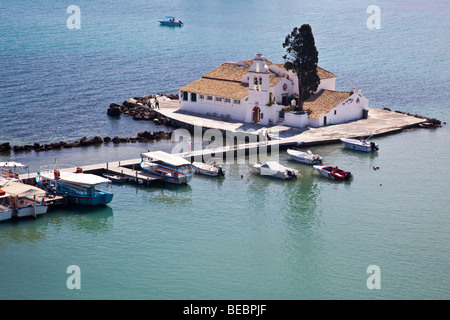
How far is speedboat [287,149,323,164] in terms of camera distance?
69.1m

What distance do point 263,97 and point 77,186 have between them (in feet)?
91.2

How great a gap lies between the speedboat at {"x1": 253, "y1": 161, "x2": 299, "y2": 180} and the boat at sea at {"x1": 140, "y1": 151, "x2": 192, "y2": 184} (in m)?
7.23

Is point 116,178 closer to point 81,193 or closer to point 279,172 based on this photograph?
point 81,193

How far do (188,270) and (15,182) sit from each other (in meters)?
20.3

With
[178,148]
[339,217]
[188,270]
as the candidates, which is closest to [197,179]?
[178,148]

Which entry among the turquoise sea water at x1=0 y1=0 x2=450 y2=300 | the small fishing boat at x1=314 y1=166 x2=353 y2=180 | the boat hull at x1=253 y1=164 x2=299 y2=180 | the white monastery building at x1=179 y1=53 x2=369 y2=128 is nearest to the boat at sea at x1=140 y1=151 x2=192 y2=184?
the turquoise sea water at x1=0 y1=0 x2=450 y2=300

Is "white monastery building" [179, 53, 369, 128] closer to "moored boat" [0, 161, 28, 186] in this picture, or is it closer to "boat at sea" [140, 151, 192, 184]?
"boat at sea" [140, 151, 192, 184]

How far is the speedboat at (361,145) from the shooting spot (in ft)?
238

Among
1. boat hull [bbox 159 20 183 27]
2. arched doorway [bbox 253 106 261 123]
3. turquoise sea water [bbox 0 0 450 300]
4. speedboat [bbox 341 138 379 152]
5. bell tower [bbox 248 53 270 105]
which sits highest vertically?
boat hull [bbox 159 20 183 27]

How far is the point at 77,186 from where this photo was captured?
58.4m

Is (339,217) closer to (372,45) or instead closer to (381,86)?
(381,86)

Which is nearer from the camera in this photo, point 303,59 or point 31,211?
point 31,211

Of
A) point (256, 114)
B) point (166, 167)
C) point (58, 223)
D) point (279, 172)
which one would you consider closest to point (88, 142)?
point (166, 167)
